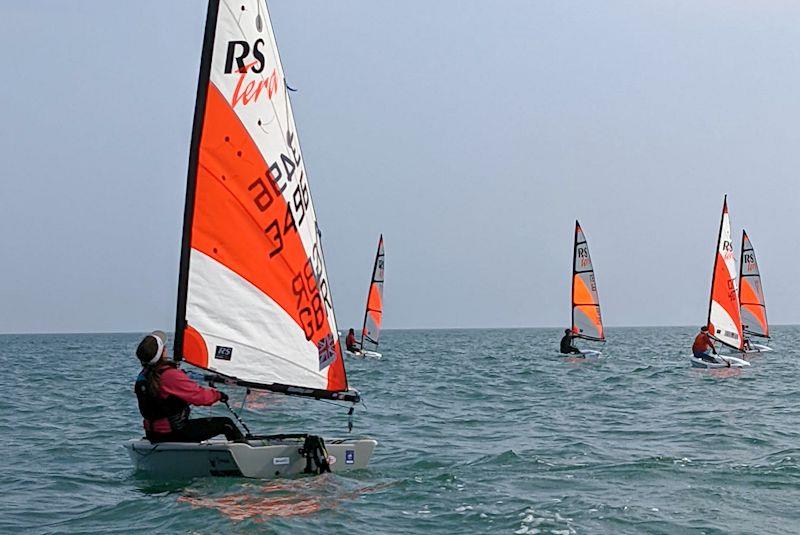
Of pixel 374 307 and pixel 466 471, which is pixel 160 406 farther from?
pixel 374 307

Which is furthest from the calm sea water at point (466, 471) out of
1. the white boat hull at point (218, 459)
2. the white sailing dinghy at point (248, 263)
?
the white sailing dinghy at point (248, 263)

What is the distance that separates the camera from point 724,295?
30859mm

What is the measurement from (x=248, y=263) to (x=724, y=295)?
25.0 meters

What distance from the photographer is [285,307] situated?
383 inches

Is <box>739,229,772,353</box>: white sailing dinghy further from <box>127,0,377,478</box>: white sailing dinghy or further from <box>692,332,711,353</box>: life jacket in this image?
<box>127,0,377,478</box>: white sailing dinghy

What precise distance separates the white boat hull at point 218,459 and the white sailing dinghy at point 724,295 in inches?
922

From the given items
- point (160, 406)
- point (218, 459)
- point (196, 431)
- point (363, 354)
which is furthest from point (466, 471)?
point (363, 354)

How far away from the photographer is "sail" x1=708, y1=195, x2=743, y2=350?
30.4 m

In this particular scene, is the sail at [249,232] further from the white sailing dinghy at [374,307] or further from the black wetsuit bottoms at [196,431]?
the white sailing dinghy at [374,307]

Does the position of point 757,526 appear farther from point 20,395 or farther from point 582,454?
point 20,395

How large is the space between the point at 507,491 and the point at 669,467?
7.95 ft

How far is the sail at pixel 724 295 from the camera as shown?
30.4 meters

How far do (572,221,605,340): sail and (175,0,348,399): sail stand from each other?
29.7 metres

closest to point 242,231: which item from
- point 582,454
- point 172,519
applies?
point 172,519
